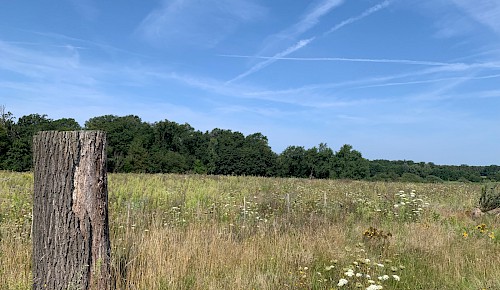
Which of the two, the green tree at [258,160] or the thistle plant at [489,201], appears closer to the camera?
the thistle plant at [489,201]

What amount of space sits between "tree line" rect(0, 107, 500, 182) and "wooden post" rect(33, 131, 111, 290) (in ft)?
165

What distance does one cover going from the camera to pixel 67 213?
119 inches

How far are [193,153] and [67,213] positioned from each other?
6847 centimetres

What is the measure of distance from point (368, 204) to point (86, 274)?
7.45m

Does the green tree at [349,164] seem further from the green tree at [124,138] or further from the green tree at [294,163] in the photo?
the green tree at [124,138]

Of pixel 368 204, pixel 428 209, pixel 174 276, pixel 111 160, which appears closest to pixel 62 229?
pixel 174 276

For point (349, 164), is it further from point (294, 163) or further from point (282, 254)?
point (282, 254)

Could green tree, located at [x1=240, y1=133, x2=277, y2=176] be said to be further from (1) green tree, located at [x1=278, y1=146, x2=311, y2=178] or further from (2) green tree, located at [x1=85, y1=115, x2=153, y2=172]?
(2) green tree, located at [x1=85, y1=115, x2=153, y2=172]

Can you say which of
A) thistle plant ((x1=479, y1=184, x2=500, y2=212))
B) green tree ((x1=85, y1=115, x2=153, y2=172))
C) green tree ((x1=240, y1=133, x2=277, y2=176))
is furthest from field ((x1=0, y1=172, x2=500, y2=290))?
green tree ((x1=240, y1=133, x2=277, y2=176))

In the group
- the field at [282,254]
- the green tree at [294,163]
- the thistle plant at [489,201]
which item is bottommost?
the field at [282,254]

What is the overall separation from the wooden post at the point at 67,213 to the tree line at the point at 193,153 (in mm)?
50300

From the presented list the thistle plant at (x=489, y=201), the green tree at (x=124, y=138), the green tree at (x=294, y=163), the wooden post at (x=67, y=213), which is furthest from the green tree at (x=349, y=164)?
the wooden post at (x=67, y=213)

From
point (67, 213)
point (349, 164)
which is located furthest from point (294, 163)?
point (67, 213)

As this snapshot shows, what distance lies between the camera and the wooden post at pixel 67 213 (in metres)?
3.02
